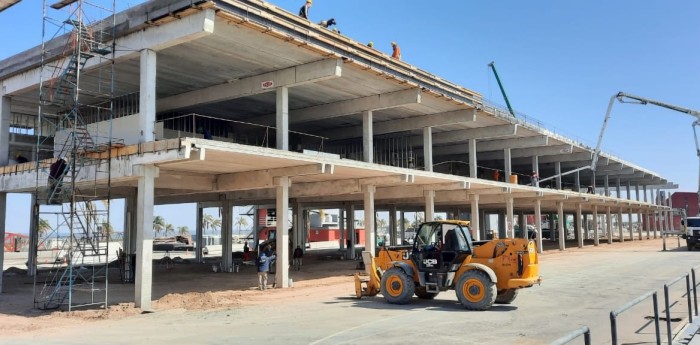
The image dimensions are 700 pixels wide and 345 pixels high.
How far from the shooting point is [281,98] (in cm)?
2108

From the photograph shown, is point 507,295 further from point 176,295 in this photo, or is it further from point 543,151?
point 543,151

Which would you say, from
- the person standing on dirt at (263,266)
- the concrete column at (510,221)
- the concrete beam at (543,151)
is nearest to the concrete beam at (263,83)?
the person standing on dirt at (263,266)

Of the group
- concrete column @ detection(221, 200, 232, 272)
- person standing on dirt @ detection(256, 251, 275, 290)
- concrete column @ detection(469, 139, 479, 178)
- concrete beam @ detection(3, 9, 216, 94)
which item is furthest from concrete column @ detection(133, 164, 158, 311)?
concrete column @ detection(469, 139, 479, 178)

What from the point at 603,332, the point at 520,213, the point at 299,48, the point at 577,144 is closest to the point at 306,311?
the point at 603,332

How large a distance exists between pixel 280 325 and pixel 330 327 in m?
1.34

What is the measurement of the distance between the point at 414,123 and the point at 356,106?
545 cm

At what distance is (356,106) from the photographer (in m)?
25.8

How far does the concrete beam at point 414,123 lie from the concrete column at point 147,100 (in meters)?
16.3

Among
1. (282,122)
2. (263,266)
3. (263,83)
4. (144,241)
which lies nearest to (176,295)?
(144,241)

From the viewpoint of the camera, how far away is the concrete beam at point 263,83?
19936 millimetres

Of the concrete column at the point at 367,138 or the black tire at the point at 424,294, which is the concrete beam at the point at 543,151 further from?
the black tire at the point at 424,294

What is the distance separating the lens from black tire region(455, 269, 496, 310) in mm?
13180

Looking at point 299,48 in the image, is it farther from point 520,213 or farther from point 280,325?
point 520,213

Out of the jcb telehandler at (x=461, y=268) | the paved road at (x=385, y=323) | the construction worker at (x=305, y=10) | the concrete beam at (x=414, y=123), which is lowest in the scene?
the paved road at (x=385, y=323)
